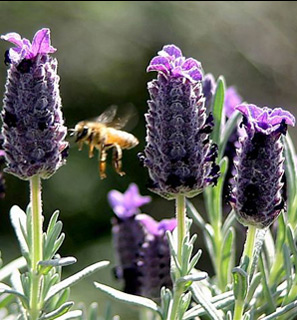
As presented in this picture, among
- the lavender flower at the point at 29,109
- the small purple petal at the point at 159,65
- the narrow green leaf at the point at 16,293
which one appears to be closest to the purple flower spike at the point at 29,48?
the lavender flower at the point at 29,109

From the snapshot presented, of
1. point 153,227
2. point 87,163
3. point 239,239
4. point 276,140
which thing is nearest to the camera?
point 276,140

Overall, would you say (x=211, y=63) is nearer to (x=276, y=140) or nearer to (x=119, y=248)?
(x=119, y=248)

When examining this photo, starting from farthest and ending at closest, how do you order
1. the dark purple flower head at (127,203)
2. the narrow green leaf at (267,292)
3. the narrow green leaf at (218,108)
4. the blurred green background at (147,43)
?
the blurred green background at (147,43)
the dark purple flower head at (127,203)
the narrow green leaf at (218,108)
the narrow green leaf at (267,292)

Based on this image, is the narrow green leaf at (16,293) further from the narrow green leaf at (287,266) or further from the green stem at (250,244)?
the narrow green leaf at (287,266)

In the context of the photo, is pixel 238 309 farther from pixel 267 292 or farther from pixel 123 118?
pixel 123 118

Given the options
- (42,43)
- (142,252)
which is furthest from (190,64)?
(142,252)

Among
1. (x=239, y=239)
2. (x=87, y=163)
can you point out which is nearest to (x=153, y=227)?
(x=239, y=239)
